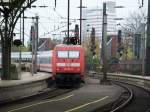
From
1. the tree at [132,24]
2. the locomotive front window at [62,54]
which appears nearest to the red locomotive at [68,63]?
the locomotive front window at [62,54]

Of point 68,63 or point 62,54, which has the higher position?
point 62,54

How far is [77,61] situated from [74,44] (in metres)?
2.57

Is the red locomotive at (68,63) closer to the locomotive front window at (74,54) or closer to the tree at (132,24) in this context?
the locomotive front window at (74,54)

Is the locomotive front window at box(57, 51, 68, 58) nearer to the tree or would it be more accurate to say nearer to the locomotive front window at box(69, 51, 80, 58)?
the locomotive front window at box(69, 51, 80, 58)

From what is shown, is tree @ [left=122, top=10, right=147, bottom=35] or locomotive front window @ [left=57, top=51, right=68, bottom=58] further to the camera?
tree @ [left=122, top=10, right=147, bottom=35]

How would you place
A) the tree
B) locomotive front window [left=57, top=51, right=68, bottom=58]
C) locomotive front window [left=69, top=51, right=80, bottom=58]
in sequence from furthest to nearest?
the tree → locomotive front window [left=57, top=51, right=68, bottom=58] → locomotive front window [left=69, top=51, right=80, bottom=58]

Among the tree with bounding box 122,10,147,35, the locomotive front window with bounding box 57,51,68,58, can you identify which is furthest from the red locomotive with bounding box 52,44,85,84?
the tree with bounding box 122,10,147,35

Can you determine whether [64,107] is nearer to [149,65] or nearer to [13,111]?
[13,111]

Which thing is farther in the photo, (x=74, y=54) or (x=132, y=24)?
(x=132, y=24)

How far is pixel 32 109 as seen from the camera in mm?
21391

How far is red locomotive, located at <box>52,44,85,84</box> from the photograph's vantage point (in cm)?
3897

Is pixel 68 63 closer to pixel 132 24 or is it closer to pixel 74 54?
pixel 74 54

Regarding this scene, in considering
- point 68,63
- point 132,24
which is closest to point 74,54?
point 68,63

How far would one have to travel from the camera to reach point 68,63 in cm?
3906
